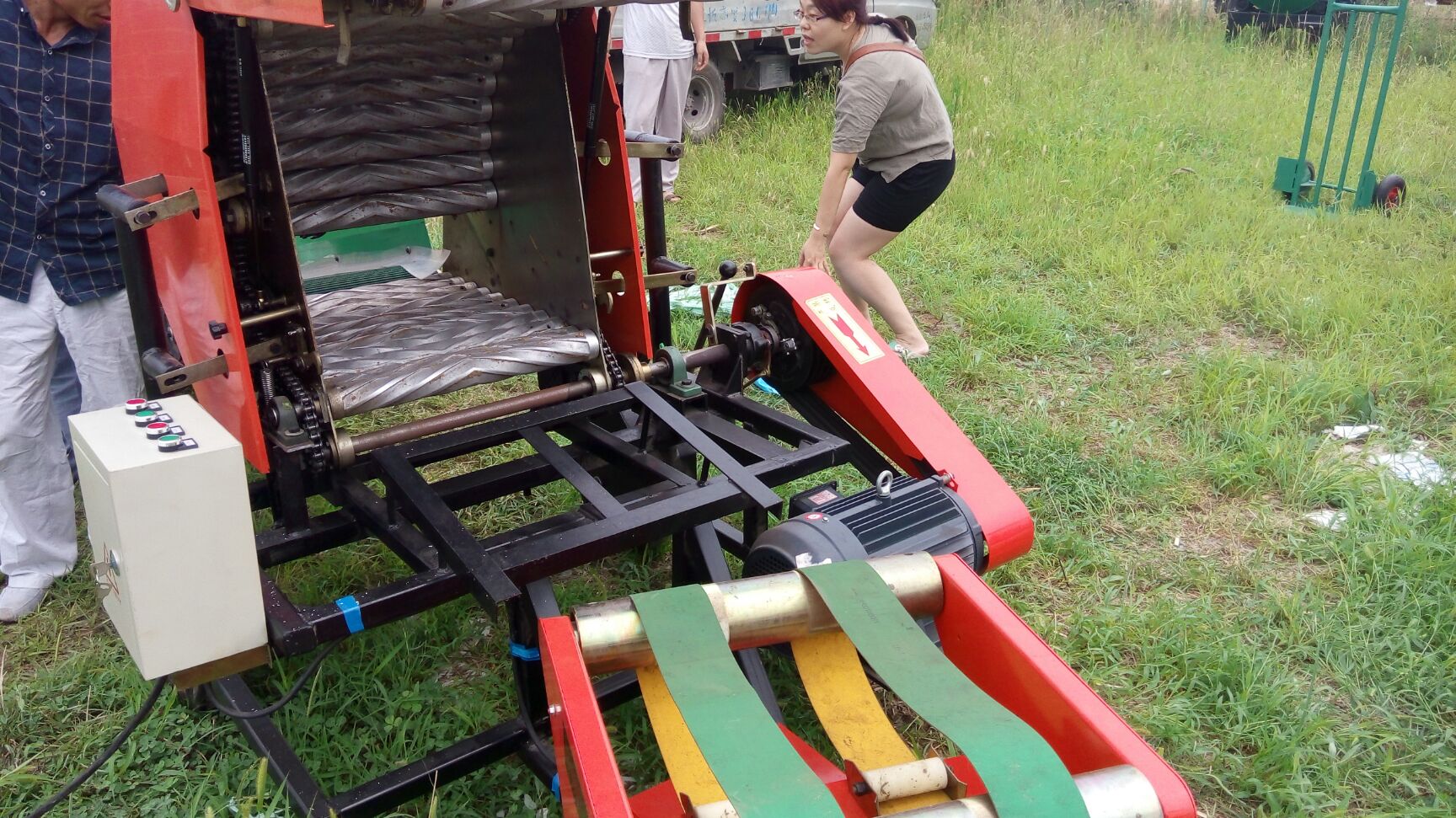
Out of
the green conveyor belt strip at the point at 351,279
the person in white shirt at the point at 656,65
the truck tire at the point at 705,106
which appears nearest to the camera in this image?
the green conveyor belt strip at the point at 351,279

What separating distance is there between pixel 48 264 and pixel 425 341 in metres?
0.99

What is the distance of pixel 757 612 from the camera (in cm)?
183

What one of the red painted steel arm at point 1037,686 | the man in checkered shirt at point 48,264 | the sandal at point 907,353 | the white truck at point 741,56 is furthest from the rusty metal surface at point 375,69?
the white truck at point 741,56

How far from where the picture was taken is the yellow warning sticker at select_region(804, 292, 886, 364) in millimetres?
2949

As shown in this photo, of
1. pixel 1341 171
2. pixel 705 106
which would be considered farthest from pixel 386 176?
pixel 1341 171

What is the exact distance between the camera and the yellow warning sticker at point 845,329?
2.95 m

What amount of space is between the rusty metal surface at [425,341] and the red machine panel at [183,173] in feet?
0.81

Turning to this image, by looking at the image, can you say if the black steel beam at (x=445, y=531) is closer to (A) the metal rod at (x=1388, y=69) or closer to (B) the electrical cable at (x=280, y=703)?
(B) the electrical cable at (x=280, y=703)

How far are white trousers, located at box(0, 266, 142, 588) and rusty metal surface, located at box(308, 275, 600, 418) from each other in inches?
21.7

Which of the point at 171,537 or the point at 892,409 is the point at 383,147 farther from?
the point at 892,409

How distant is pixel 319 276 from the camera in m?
3.43

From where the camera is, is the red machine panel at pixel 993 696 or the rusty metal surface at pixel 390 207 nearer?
the red machine panel at pixel 993 696

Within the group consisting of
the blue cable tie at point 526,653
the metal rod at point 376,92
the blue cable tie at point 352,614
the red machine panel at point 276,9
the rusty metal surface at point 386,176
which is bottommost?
the blue cable tie at point 526,653

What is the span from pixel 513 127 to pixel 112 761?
183 cm
